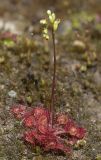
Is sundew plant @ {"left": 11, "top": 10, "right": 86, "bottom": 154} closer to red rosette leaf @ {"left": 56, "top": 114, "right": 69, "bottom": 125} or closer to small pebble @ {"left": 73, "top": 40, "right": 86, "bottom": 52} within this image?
red rosette leaf @ {"left": 56, "top": 114, "right": 69, "bottom": 125}

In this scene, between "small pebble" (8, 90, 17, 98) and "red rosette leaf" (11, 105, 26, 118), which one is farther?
"small pebble" (8, 90, 17, 98)

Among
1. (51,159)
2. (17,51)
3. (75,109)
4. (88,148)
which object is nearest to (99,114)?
(75,109)

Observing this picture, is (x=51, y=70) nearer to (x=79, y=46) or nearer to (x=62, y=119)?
(x=79, y=46)

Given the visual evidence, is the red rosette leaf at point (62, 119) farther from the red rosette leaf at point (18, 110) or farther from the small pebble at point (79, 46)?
the small pebble at point (79, 46)

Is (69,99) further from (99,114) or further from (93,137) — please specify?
(93,137)

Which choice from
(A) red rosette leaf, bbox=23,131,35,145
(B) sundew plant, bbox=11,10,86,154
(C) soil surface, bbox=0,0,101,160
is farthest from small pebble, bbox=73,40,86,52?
(A) red rosette leaf, bbox=23,131,35,145

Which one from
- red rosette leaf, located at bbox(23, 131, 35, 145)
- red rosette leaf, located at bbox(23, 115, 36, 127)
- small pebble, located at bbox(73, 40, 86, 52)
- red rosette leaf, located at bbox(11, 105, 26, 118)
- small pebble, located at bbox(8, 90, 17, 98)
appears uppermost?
small pebble, located at bbox(73, 40, 86, 52)

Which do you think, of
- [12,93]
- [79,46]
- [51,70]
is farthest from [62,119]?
[79,46]
